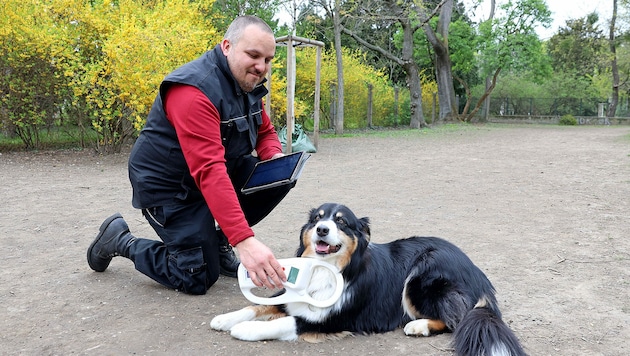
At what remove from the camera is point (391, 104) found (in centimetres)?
2364

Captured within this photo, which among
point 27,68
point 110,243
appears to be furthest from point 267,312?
point 27,68

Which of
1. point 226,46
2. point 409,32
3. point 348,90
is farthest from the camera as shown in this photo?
point 409,32

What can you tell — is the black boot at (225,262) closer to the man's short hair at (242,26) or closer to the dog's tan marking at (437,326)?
the man's short hair at (242,26)

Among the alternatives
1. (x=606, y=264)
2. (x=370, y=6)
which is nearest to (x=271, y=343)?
(x=606, y=264)

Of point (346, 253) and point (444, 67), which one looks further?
point (444, 67)

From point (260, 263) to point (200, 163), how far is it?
26.5 inches

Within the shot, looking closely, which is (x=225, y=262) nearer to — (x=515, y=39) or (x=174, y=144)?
(x=174, y=144)

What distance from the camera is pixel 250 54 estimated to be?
3100 mm

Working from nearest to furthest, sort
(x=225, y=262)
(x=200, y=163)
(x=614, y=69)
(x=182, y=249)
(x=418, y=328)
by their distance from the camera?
(x=200, y=163), (x=418, y=328), (x=182, y=249), (x=225, y=262), (x=614, y=69)

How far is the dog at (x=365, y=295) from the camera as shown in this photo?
9.37ft

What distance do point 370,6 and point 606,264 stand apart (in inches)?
720

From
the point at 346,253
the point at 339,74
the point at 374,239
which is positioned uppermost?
the point at 339,74

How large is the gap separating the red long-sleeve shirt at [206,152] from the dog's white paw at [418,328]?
106 cm

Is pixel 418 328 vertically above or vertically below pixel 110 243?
below
